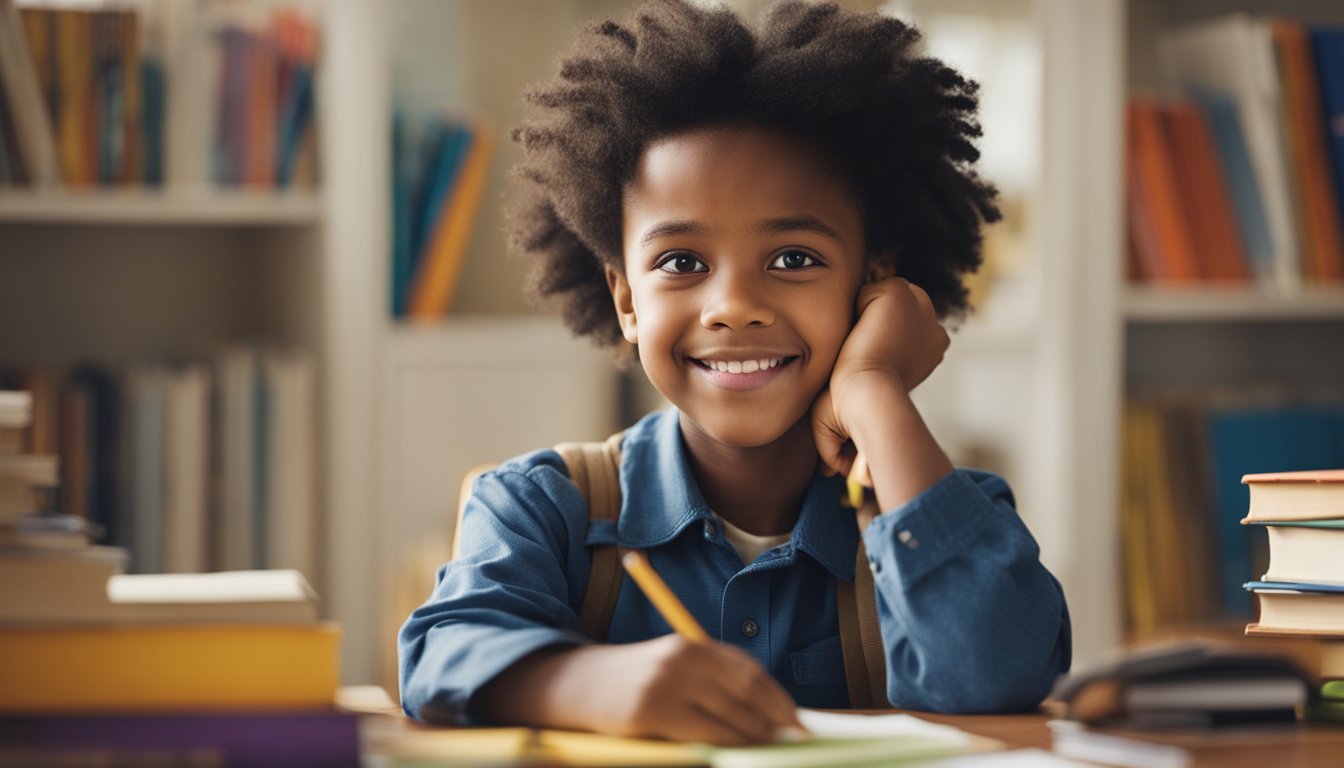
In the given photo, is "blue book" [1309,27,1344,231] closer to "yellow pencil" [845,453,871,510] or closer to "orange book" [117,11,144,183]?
"yellow pencil" [845,453,871,510]

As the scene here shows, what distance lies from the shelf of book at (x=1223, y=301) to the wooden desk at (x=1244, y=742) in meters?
1.54

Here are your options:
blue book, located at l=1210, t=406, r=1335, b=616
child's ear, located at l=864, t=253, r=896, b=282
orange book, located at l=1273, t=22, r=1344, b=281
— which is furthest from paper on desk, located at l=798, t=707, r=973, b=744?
orange book, located at l=1273, t=22, r=1344, b=281

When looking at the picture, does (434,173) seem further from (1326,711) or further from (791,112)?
(1326,711)

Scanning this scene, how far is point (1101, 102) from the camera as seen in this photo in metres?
2.34

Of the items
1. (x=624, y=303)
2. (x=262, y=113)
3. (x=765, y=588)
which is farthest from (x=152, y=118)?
(x=765, y=588)

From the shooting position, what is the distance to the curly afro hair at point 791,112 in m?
1.25

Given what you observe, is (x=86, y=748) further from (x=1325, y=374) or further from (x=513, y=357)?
(x=1325, y=374)

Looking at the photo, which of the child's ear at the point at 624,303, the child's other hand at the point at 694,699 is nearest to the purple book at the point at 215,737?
the child's other hand at the point at 694,699

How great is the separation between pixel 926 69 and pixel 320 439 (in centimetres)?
121

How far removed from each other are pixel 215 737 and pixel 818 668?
0.57 m

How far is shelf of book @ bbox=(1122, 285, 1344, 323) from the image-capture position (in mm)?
2402

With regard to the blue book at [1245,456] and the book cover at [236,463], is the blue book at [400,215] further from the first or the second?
the blue book at [1245,456]

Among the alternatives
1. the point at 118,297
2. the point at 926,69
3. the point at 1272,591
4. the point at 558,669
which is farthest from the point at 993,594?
the point at 118,297

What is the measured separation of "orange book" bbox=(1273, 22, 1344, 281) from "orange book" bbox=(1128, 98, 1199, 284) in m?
0.18
